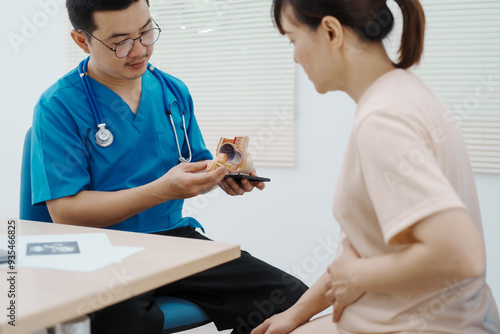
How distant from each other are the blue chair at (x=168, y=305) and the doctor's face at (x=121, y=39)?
1.11ft

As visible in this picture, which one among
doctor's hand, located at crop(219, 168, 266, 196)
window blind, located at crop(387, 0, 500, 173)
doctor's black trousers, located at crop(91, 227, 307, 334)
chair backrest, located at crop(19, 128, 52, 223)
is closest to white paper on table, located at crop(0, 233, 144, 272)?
doctor's black trousers, located at crop(91, 227, 307, 334)

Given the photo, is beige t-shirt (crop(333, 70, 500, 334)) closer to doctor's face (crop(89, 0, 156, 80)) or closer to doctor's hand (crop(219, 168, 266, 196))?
doctor's hand (crop(219, 168, 266, 196))

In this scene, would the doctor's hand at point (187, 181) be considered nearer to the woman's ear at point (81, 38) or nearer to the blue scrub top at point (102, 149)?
the blue scrub top at point (102, 149)

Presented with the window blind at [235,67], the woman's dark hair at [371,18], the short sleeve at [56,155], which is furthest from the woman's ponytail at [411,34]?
the window blind at [235,67]

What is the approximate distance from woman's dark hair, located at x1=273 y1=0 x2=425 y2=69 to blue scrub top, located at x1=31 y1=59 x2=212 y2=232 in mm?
847

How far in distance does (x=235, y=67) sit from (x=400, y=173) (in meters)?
2.36

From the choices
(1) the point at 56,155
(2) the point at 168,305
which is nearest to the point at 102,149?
(1) the point at 56,155

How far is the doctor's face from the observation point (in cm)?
167

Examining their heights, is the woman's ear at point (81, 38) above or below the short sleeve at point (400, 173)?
above

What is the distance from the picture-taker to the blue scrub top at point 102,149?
5.29ft

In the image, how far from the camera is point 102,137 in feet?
5.52

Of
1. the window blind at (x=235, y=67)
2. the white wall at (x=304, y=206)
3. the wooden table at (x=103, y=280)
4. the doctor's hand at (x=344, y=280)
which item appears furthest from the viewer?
the window blind at (x=235, y=67)

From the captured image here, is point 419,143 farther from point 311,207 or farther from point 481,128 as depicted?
point 311,207

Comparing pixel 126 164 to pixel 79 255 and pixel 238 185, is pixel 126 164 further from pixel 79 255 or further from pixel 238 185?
pixel 79 255
